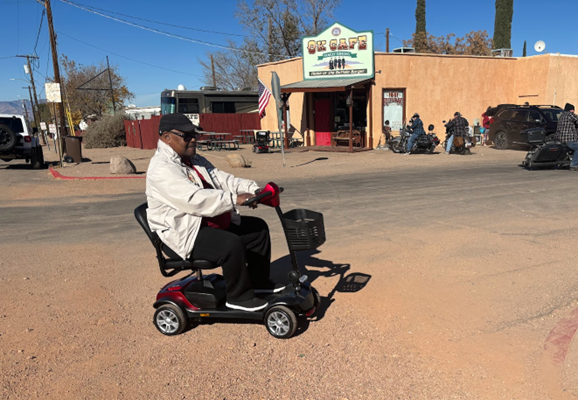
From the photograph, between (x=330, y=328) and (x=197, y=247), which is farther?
(x=330, y=328)

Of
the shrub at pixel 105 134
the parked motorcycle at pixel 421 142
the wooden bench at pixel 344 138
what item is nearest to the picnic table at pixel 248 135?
the wooden bench at pixel 344 138

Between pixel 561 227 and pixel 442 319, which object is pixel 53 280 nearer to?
pixel 442 319

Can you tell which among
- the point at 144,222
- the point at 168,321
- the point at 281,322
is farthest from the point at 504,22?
the point at 168,321

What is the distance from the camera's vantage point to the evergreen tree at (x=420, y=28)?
43.5 meters

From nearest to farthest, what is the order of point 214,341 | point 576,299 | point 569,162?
point 214,341 < point 576,299 < point 569,162

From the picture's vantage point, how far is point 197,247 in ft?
11.4

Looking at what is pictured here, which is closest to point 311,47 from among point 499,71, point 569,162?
point 499,71

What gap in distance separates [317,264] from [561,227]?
12.6 feet

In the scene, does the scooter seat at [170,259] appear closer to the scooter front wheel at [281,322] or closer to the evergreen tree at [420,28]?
the scooter front wheel at [281,322]

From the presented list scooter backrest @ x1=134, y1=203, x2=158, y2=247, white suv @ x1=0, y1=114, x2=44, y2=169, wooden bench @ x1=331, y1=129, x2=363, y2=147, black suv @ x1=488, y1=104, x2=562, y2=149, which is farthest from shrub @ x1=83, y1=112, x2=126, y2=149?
scooter backrest @ x1=134, y1=203, x2=158, y2=247

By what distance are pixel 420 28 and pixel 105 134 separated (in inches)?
1212

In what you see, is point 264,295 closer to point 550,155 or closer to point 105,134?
point 550,155

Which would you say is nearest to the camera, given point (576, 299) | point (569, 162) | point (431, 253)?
point (576, 299)

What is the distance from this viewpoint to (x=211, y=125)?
2725 cm
